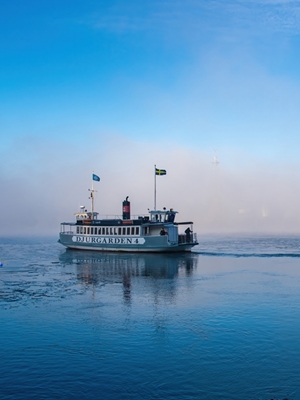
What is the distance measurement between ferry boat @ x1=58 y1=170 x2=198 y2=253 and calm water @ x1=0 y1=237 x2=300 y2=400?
31509mm

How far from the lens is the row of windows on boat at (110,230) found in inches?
2687

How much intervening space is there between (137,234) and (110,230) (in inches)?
220

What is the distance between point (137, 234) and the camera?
6800 centimetres

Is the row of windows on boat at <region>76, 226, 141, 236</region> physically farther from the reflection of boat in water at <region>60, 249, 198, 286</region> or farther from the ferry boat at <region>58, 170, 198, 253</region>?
A: the reflection of boat in water at <region>60, 249, 198, 286</region>

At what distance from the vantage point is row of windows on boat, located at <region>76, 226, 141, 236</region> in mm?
68244

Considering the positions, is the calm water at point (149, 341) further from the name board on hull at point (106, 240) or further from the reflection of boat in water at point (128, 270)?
the name board on hull at point (106, 240)

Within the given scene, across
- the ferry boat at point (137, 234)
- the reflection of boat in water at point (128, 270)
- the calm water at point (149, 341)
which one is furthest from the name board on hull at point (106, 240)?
the calm water at point (149, 341)

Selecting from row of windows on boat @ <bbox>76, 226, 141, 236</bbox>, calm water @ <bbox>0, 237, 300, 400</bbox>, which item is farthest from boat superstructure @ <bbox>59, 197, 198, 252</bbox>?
calm water @ <bbox>0, 237, 300, 400</bbox>

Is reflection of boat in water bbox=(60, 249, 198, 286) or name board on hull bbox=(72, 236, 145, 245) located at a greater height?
name board on hull bbox=(72, 236, 145, 245)

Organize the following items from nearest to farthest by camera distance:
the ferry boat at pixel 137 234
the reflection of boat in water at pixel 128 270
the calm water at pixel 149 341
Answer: the calm water at pixel 149 341 < the reflection of boat in water at pixel 128 270 < the ferry boat at pixel 137 234

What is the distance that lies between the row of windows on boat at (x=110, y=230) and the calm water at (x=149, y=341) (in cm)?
3307

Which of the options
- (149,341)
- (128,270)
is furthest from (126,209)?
(149,341)

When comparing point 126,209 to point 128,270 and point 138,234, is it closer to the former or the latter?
point 138,234

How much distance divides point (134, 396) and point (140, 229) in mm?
A: 54759
